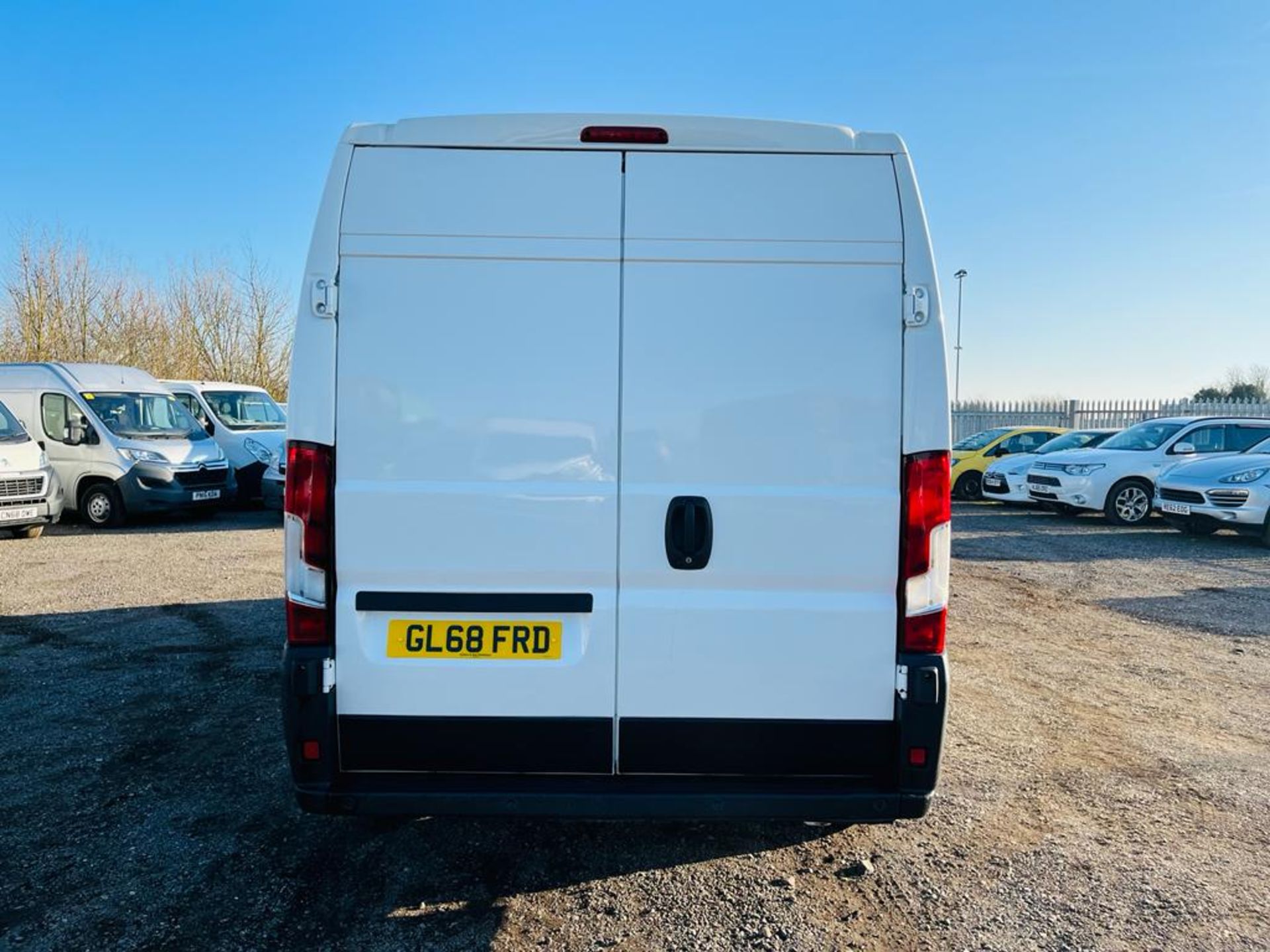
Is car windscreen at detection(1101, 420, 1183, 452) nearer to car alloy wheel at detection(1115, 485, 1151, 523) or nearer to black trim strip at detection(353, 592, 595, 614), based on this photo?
car alloy wheel at detection(1115, 485, 1151, 523)

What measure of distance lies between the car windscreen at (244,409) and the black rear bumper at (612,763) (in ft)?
45.0

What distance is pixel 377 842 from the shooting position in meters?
3.45

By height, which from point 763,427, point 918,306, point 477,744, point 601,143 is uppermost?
point 601,143

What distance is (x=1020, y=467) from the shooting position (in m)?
15.6

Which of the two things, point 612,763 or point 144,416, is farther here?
point 144,416

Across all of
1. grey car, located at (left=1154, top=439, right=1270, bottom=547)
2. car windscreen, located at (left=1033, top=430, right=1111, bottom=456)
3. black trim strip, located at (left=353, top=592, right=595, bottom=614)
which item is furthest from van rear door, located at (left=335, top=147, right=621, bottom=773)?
car windscreen, located at (left=1033, top=430, right=1111, bottom=456)

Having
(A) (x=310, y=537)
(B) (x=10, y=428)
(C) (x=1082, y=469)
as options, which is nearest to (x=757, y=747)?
(A) (x=310, y=537)

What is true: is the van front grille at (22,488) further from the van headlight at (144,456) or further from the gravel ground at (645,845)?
the gravel ground at (645,845)

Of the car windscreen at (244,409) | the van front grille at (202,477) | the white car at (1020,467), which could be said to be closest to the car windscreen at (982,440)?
the white car at (1020,467)

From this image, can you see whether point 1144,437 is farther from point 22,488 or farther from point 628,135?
point 22,488

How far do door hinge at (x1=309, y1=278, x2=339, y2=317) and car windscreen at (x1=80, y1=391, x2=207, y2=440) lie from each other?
11944mm

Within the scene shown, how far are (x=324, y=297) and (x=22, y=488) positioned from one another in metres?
10.8

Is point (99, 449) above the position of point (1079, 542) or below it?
above

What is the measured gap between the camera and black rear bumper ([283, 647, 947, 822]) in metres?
2.70
